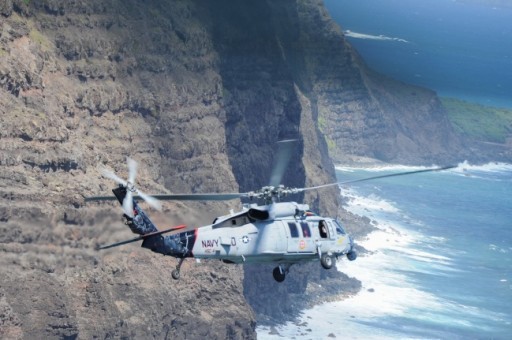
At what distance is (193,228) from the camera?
8931 centimetres

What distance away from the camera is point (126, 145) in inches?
5837

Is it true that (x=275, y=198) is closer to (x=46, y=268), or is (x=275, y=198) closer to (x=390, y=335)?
(x=46, y=268)

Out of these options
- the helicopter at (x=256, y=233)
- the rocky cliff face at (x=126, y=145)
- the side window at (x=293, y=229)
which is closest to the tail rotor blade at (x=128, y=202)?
the helicopter at (x=256, y=233)

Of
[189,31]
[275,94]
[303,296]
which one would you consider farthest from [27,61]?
[303,296]

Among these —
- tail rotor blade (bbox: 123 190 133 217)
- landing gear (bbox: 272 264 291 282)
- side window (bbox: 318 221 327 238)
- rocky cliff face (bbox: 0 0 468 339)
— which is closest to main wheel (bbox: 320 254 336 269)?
side window (bbox: 318 221 327 238)

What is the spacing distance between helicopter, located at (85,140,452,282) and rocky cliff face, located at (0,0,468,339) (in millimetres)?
5480

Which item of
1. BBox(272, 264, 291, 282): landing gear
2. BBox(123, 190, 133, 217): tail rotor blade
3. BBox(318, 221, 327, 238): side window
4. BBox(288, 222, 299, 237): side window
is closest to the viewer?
BBox(123, 190, 133, 217): tail rotor blade

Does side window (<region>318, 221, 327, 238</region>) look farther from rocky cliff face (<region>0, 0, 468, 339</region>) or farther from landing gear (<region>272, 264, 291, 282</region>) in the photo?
rocky cliff face (<region>0, 0, 468, 339</region>)

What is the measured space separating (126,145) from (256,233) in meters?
61.6

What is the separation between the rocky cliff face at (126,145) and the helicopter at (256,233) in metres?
5.48

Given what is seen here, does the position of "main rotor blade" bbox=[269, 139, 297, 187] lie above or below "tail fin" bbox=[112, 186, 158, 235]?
above

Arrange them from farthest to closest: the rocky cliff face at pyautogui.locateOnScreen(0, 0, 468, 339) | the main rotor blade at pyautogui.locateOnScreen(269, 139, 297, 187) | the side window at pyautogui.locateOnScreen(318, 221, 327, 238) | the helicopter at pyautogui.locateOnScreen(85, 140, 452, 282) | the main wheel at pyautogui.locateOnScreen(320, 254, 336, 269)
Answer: the rocky cliff face at pyautogui.locateOnScreen(0, 0, 468, 339), the side window at pyautogui.locateOnScreen(318, 221, 327, 238), the main wheel at pyautogui.locateOnScreen(320, 254, 336, 269), the helicopter at pyautogui.locateOnScreen(85, 140, 452, 282), the main rotor blade at pyautogui.locateOnScreen(269, 139, 297, 187)

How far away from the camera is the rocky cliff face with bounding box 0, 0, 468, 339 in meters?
124

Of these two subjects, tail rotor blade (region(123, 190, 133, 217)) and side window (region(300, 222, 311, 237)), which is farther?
side window (region(300, 222, 311, 237))
